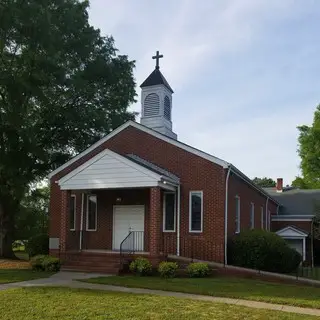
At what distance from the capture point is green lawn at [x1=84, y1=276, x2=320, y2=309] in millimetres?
11188

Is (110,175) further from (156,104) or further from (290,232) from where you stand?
(290,232)

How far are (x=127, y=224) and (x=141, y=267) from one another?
4.77m

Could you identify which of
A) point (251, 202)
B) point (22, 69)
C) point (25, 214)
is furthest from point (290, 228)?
point (25, 214)

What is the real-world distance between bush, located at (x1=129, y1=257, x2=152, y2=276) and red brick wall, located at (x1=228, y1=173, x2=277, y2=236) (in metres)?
4.69

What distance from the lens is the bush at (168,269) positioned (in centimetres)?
1584

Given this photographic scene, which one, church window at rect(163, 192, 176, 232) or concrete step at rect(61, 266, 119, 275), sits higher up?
church window at rect(163, 192, 176, 232)

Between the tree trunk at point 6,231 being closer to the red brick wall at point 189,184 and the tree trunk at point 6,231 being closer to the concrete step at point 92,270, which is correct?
the red brick wall at point 189,184

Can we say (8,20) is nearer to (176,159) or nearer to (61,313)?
(176,159)

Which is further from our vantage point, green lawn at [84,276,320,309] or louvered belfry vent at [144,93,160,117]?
louvered belfry vent at [144,93,160,117]

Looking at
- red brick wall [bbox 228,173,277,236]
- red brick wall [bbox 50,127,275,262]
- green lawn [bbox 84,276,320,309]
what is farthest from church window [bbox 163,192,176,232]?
green lawn [bbox 84,276,320,309]

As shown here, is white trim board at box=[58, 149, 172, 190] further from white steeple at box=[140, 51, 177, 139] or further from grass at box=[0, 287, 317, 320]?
grass at box=[0, 287, 317, 320]

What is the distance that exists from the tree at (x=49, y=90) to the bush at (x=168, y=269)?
10216 mm

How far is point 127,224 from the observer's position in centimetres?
2069

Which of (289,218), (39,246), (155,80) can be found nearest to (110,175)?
(39,246)
